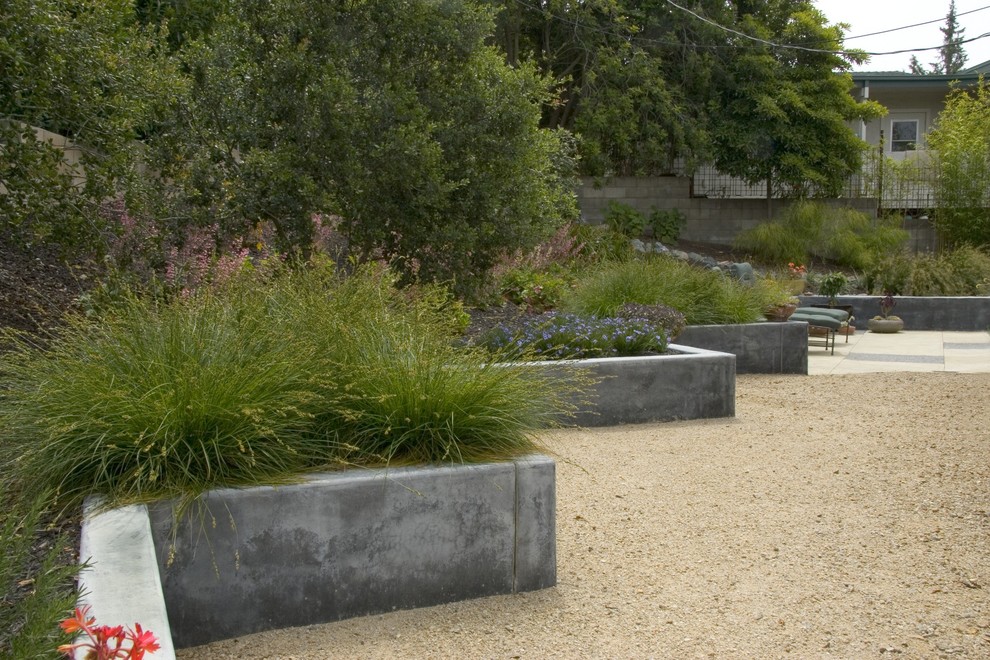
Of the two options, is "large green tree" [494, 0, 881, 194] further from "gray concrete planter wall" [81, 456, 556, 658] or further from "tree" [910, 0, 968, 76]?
"tree" [910, 0, 968, 76]

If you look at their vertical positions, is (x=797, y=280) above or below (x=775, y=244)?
below

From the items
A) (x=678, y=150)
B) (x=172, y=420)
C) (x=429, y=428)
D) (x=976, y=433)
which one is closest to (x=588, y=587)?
(x=429, y=428)

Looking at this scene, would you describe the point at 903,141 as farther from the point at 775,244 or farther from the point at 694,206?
the point at 775,244

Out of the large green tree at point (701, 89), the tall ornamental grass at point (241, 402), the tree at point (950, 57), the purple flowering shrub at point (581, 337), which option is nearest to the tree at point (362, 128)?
the purple flowering shrub at point (581, 337)

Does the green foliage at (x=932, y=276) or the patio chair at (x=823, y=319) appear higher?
the green foliage at (x=932, y=276)

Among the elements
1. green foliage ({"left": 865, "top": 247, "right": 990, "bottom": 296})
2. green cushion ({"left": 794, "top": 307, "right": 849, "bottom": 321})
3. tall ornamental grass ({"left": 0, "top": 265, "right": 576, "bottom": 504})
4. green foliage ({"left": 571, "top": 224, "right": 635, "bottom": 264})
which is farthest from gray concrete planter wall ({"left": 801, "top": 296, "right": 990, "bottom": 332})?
tall ornamental grass ({"left": 0, "top": 265, "right": 576, "bottom": 504})

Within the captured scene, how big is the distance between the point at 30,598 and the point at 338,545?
1.22m

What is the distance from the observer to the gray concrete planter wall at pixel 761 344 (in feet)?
30.8

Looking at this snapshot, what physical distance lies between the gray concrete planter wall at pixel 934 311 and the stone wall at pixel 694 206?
7672 millimetres

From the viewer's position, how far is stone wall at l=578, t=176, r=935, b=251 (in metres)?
22.2

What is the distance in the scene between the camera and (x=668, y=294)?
9.61 meters

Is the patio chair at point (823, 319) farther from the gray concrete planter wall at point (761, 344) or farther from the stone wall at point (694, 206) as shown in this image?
the stone wall at point (694, 206)

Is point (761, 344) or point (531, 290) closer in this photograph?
point (761, 344)

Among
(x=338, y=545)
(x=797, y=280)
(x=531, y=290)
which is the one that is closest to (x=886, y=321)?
(x=797, y=280)
